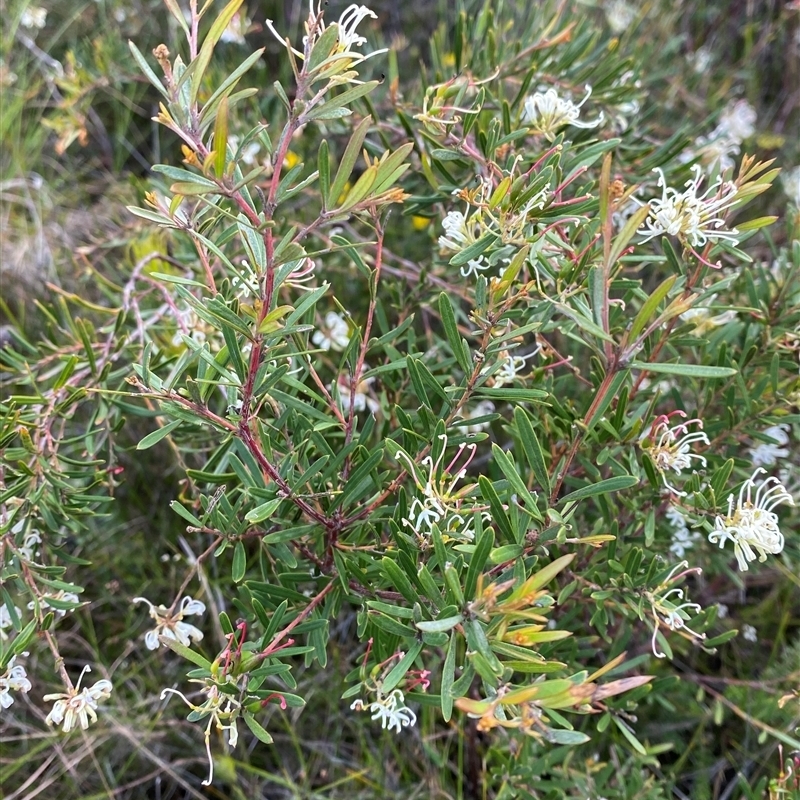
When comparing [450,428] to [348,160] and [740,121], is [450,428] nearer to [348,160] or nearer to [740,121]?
[348,160]

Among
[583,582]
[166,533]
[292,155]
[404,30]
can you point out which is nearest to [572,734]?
[583,582]

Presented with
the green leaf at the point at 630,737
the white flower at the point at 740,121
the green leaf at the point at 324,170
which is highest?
the green leaf at the point at 324,170

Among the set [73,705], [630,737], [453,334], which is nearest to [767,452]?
[630,737]

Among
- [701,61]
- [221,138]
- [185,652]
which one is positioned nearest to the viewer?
[221,138]

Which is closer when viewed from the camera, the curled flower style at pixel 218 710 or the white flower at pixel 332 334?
the curled flower style at pixel 218 710

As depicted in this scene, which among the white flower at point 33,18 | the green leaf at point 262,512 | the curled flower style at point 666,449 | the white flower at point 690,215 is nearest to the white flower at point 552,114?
the white flower at point 690,215

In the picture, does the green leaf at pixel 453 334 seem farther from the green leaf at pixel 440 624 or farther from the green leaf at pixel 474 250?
the green leaf at pixel 440 624

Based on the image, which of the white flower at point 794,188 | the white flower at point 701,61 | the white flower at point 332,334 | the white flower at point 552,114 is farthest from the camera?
the white flower at point 701,61
